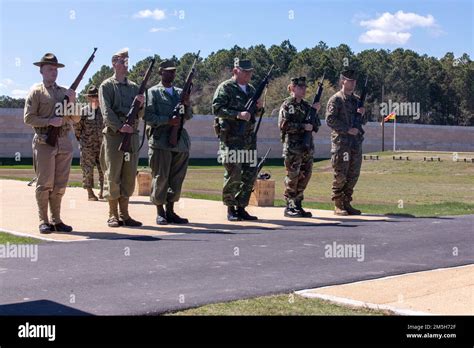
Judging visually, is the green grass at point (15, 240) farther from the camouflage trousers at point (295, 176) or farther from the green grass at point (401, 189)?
the green grass at point (401, 189)

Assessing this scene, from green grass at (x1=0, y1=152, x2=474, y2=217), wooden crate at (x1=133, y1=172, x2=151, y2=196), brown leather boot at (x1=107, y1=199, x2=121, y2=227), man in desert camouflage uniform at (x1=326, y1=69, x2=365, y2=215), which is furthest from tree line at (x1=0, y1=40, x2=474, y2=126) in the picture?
brown leather boot at (x1=107, y1=199, x2=121, y2=227)

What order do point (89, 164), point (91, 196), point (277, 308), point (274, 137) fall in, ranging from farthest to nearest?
point (274, 137)
point (89, 164)
point (91, 196)
point (277, 308)

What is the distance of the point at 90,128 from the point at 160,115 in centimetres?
484

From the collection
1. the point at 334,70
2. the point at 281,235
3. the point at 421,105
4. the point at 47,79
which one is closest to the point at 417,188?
the point at 281,235

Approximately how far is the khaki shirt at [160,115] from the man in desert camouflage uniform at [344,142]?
10.2ft

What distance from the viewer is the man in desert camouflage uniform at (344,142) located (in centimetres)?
1472

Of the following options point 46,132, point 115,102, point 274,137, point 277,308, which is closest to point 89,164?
point 115,102

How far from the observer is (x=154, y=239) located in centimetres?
1079

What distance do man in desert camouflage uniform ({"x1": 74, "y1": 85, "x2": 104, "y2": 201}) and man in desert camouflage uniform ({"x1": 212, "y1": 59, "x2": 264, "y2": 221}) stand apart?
4.41m

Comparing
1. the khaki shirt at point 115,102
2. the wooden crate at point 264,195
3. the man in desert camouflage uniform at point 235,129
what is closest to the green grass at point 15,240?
the khaki shirt at point 115,102

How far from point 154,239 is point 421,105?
92.4 meters

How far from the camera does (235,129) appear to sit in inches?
525

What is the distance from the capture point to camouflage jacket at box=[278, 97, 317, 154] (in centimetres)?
1407

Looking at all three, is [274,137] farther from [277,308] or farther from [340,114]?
[277,308]
